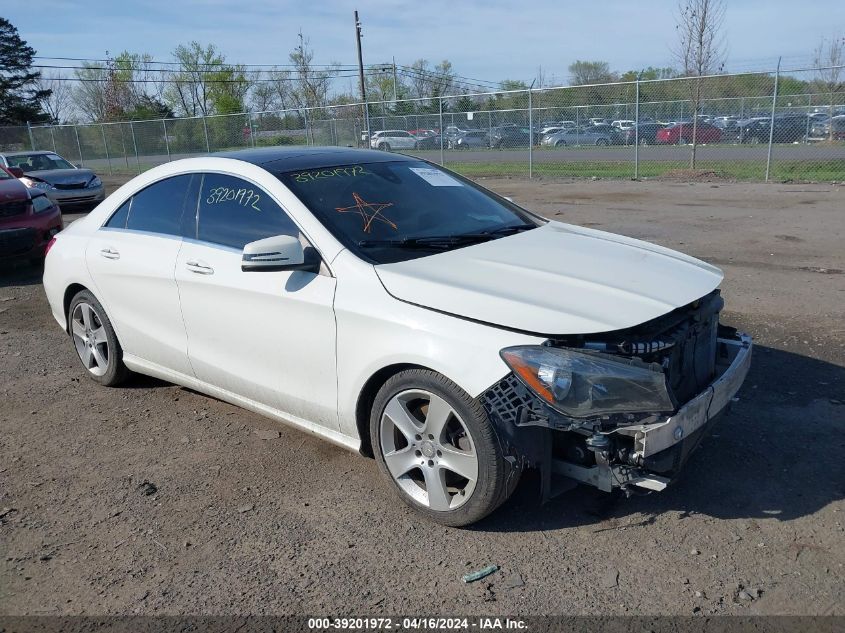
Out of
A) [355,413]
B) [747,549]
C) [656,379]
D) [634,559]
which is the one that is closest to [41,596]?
[355,413]

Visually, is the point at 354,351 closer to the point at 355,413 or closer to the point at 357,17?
the point at 355,413

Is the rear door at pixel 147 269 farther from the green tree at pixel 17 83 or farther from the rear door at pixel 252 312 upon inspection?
the green tree at pixel 17 83

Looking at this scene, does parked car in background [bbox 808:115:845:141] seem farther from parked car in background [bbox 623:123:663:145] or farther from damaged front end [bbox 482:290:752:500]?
damaged front end [bbox 482:290:752:500]

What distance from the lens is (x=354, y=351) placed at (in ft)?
11.4

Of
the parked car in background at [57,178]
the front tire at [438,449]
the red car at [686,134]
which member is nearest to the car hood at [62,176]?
the parked car in background at [57,178]

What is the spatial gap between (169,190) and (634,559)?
347 cm

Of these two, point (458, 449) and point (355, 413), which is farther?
point (355, 413)

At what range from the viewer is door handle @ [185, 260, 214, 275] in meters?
→ 4.17

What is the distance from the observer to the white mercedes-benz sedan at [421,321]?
3.00 meters

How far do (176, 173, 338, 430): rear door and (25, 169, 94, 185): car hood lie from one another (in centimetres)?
1458

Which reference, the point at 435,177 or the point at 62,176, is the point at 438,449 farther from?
the point at 62,176

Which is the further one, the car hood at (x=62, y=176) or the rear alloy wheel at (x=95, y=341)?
the car hood at (x=62, y=176)

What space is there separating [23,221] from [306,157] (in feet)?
21.8

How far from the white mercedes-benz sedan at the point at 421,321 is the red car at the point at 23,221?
512 centimetres
